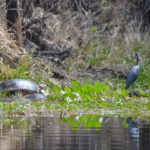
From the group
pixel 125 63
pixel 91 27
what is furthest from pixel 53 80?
pixel 91 27

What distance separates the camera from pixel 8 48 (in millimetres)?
12070

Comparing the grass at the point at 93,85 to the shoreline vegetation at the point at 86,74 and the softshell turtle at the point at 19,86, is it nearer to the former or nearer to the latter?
the shoreline vegetation at the point at 86,74

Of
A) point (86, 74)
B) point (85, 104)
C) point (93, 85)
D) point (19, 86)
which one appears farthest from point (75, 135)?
point (86, 74)

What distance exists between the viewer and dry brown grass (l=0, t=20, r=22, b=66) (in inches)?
469

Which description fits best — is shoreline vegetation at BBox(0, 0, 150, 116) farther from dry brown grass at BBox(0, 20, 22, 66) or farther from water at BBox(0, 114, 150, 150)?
water at BBox(0, 114, 150, 150)

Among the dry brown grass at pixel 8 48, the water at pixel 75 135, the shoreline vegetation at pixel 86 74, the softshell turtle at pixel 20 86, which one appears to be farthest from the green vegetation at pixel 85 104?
the dry brown grass at pixel 8 48

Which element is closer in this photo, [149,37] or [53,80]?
[53,80]

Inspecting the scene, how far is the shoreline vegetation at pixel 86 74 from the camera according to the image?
8.05 m

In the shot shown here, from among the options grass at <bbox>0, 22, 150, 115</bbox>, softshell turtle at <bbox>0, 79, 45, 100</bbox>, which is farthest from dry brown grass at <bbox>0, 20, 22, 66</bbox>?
softshell turtle at <bbox>0, 79, 45, 100</bbox>

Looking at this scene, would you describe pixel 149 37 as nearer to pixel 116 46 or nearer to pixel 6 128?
pixel 116 46

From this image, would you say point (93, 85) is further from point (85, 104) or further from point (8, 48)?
point (85, 104)

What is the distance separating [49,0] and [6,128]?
1166 cm

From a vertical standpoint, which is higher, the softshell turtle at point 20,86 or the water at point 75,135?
the softshell turtle at point 20,86

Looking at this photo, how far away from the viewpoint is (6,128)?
17.4 feet
